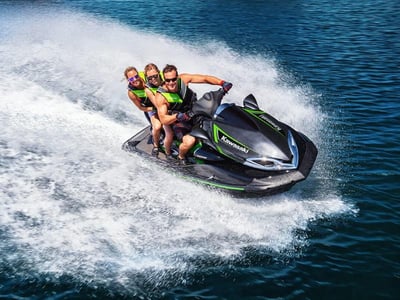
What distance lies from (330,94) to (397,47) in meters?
5.03

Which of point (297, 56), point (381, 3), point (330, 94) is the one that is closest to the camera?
point (330, 94)

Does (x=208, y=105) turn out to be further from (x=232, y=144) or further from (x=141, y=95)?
(x=141, y=95)

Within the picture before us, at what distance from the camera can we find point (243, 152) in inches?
243

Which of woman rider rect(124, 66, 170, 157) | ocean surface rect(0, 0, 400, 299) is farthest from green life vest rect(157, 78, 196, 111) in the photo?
ocean surface rect(0, 0, 400, 299)

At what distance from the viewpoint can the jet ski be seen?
5957 millimetres

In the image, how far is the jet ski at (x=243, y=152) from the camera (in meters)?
5.96

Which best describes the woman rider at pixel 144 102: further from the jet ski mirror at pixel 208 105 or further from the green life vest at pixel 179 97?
the jet ski mirror at pixel 208 105

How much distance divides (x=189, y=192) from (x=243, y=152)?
116cm

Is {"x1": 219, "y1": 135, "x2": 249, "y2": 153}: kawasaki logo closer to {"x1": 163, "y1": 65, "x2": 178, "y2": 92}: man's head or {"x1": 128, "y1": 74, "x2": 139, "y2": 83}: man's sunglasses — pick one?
{"x1": 163, "y1": 65, "x2": 178, "y2": 92}: man's head

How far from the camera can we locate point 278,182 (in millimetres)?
5844

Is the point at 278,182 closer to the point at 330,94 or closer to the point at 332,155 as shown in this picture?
the point at 332,155

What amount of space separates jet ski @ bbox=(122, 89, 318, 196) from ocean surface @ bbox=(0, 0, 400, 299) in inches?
13.7

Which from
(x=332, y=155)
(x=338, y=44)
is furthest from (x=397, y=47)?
(x=332, y=155)

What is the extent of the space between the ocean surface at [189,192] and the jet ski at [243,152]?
0.35m
